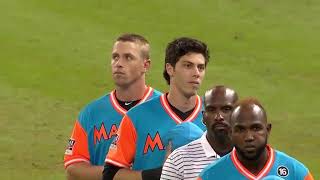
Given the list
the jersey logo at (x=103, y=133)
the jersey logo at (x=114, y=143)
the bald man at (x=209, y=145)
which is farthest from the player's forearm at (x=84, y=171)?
the bald man at (x=209, y=145)

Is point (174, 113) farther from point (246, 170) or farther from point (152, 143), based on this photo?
point (246, 170)

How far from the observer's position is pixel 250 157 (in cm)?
664

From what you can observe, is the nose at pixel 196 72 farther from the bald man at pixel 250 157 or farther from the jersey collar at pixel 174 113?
the bald man at pixel 250 157

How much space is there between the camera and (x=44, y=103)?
17438mm

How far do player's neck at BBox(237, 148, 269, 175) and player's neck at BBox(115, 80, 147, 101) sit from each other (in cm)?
261

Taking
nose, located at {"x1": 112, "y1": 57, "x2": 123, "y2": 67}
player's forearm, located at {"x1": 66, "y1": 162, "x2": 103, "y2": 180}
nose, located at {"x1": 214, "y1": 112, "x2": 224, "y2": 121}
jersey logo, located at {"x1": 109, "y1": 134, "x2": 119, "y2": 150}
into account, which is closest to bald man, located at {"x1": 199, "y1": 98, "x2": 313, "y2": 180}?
nose, located at {"x1": 214, "y1": 112, "x2": 224, "y2": 121}

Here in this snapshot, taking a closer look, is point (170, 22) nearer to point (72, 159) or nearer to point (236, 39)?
point (236, 39)

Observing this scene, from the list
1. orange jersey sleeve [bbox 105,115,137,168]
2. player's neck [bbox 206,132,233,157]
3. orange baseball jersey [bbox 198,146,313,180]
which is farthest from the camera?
orange jersey sleeve [bbox 105,115,137,168]

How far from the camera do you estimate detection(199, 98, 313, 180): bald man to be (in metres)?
6.60

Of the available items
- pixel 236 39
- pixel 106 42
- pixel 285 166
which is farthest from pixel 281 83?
pixel 285 166

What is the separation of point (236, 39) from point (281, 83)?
201 cm

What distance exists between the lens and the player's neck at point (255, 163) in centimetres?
667

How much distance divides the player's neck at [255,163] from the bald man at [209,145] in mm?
441

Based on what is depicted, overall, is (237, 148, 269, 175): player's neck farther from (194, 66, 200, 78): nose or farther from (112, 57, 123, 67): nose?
(112, 57, 123, 67): nose
